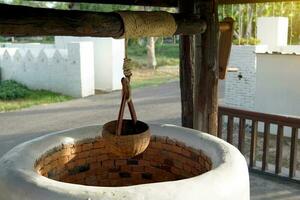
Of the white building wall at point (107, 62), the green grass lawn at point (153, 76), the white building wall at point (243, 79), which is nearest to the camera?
the white building wall at point (243, 79)

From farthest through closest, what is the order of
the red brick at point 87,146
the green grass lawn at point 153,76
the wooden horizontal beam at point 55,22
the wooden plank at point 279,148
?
the green grass lawn at point 153,76
the wooden plank at point 279,148
the red brick at point 87,146
the wooden horizontal beam at point 55,22

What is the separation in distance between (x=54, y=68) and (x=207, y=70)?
8.43 m

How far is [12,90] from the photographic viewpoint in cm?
1083

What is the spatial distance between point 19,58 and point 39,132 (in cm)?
514

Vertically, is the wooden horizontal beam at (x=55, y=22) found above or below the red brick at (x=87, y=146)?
above

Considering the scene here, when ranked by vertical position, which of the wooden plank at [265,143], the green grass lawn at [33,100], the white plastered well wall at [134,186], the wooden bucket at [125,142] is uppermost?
the wooden bucket at [125,142]

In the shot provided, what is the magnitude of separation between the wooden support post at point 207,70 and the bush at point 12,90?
26.7ft

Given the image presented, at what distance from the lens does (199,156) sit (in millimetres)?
2830

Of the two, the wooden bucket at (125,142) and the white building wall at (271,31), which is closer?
the wooden bucket at (125,142)

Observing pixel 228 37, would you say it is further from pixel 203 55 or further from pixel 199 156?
pixel 199 156

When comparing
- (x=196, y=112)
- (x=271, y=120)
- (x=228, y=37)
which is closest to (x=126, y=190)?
(x=196, y=112)

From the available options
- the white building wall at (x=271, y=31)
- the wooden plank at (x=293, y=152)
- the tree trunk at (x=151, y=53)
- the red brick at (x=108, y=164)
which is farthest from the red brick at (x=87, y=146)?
the tree trunk at (x=151, y=53)

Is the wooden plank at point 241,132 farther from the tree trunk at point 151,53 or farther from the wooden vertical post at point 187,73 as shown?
the tree trunk at point 151,53

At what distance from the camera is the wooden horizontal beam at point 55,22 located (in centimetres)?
215
